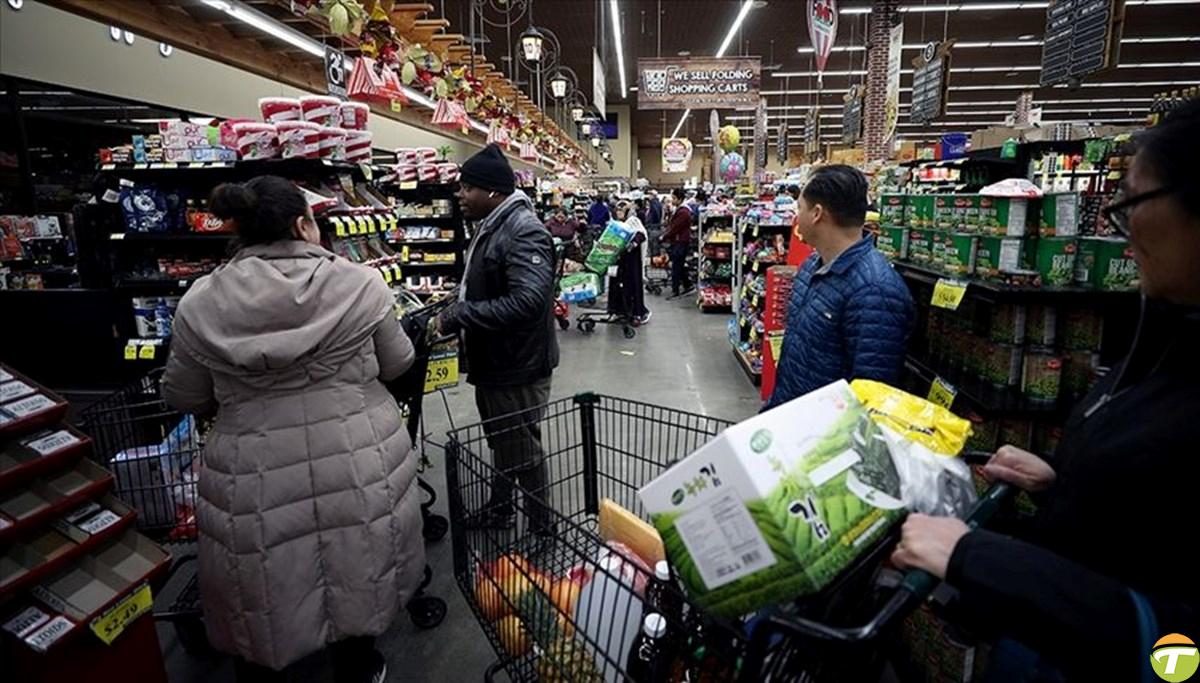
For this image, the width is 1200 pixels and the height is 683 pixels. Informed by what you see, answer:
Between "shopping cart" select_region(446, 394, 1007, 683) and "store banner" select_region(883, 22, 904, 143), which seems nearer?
"shopping cart" select_region(446, 394, 1007, 683)

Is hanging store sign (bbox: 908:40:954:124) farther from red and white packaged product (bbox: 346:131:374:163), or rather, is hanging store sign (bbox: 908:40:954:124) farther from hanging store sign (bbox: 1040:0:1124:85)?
red and white packaged product (bbox: 346:131:374:163)

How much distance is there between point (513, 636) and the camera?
1792 mm

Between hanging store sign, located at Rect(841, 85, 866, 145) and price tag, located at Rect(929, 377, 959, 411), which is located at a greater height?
hanging store sign, located at Rect(841, 85, 866, 145)

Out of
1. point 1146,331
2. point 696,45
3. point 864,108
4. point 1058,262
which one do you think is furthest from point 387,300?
point 696,45

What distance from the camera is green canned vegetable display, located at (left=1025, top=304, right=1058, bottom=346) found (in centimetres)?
204

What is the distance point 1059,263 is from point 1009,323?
22cm

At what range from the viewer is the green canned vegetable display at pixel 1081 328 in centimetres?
198

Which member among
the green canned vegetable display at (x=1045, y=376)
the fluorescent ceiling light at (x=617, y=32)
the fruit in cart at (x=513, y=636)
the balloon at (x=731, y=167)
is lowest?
the fruit in cart at (x=513, y=636)

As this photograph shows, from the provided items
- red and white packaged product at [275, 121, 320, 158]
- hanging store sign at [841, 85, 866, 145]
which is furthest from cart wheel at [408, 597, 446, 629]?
hanging store sign at [841, 85, 866, 145]

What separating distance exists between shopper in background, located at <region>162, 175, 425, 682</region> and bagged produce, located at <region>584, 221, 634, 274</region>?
5.92 m

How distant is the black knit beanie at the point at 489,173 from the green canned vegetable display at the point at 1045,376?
2098 millimetres

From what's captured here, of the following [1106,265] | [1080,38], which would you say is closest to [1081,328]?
[1106,265]

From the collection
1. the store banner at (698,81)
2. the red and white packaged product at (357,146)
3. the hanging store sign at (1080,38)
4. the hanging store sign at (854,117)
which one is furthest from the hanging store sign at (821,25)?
the red and white packaged product at (357,146)

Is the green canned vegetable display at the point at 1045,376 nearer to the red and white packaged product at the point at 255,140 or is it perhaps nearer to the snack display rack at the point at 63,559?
the snack display rack at the point at 63,559
